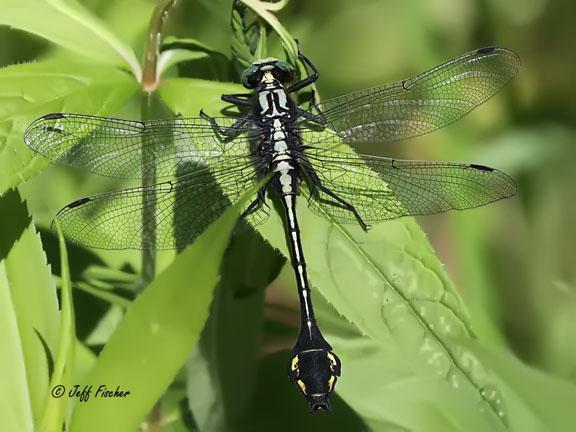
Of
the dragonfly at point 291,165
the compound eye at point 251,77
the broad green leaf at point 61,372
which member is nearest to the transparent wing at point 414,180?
the dragonfly at point 291,165

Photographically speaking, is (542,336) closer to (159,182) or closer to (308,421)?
(308,421)

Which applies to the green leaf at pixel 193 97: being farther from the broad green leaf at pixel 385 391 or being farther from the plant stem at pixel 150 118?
the broad green leaf at pixel 385 391

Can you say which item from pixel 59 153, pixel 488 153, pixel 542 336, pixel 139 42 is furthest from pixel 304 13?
pixel 542 336

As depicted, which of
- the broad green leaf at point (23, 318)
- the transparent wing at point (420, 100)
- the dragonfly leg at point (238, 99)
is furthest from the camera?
the transparent wing at point (420, 100)

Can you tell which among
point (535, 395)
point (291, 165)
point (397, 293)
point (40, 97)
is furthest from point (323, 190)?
point (535, 395)

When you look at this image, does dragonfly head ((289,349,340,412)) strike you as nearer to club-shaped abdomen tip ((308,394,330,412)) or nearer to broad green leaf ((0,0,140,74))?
club-shaped abdomen tip ((308,394,330,412))

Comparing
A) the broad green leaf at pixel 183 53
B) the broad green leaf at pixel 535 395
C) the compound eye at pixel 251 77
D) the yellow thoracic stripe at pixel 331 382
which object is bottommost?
the broad green leaf at pixel 535 395
